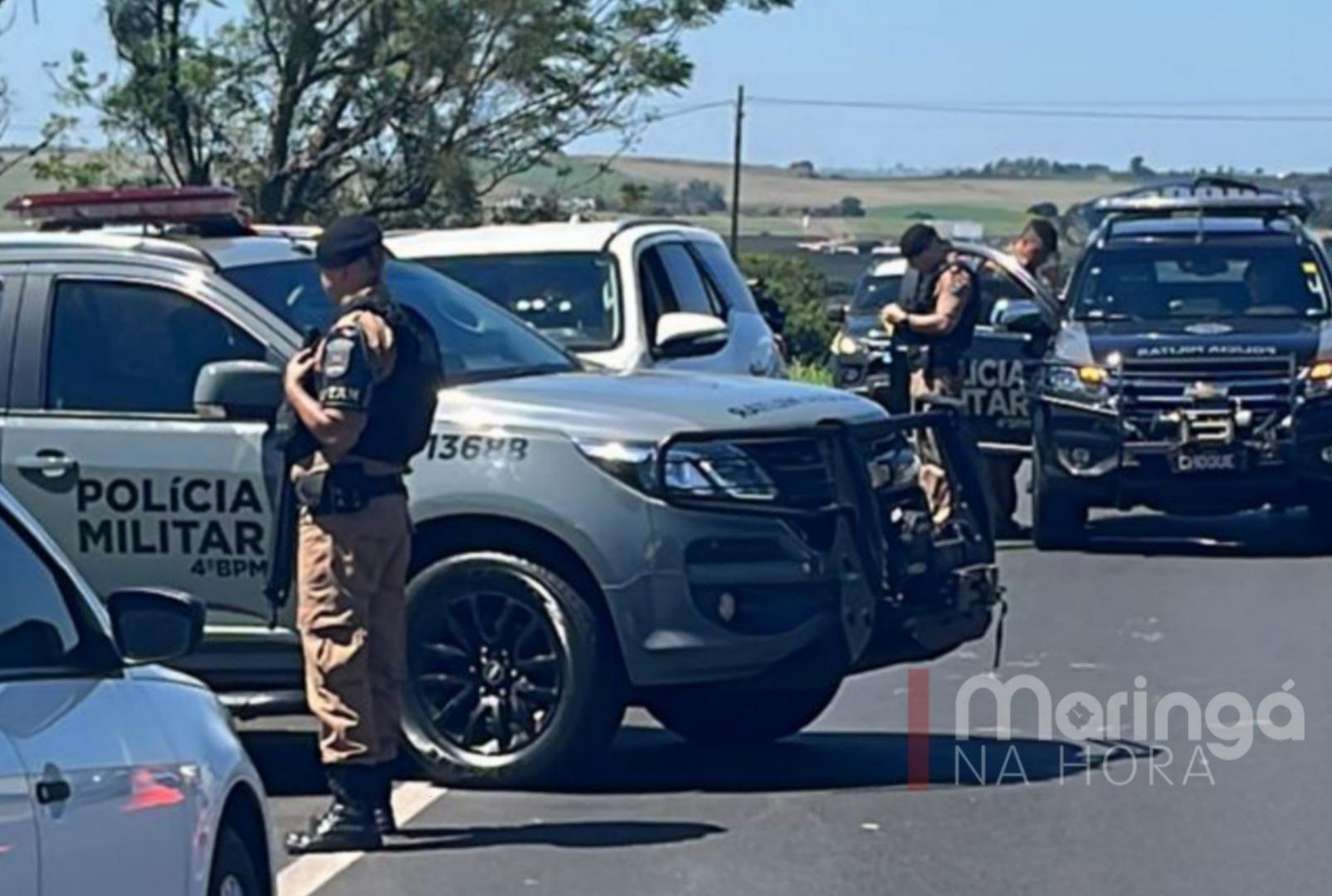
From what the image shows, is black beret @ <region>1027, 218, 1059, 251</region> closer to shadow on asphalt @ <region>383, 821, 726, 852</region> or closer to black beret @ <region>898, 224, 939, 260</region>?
black beret @ <region>898, 224, 939, 260</region>

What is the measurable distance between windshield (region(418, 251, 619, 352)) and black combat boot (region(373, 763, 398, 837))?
5.26 meters

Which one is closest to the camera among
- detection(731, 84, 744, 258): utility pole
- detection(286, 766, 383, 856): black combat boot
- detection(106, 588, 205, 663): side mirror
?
detection(106, 588, 205, 663): side mirror

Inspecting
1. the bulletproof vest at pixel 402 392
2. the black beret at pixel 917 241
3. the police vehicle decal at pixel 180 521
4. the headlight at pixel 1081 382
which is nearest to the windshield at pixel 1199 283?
the headlight at pixel 1081 382

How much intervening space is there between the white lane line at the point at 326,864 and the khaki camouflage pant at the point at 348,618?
11.2 inches

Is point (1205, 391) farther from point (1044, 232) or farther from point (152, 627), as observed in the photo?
point (152, 627)

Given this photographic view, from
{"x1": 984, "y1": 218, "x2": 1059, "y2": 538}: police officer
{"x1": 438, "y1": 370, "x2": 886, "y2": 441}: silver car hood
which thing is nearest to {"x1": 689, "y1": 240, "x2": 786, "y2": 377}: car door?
{"x1": 984, "y1": 218, "x2": 1059, "y2": 538}: police officer

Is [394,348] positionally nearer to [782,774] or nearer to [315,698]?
[315,698]

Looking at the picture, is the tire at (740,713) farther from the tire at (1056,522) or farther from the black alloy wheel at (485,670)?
the tire at (1056,522)

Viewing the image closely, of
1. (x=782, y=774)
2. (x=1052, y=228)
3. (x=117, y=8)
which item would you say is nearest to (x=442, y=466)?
(x=782, y=774)

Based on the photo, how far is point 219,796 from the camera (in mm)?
6047

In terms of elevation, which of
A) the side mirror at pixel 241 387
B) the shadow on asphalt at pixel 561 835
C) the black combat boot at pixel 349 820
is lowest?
the shadow on asphalt at pixel 561 835

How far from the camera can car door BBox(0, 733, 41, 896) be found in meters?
4.80

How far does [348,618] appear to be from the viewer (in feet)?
28.0

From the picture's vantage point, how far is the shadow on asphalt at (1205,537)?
16906mm
